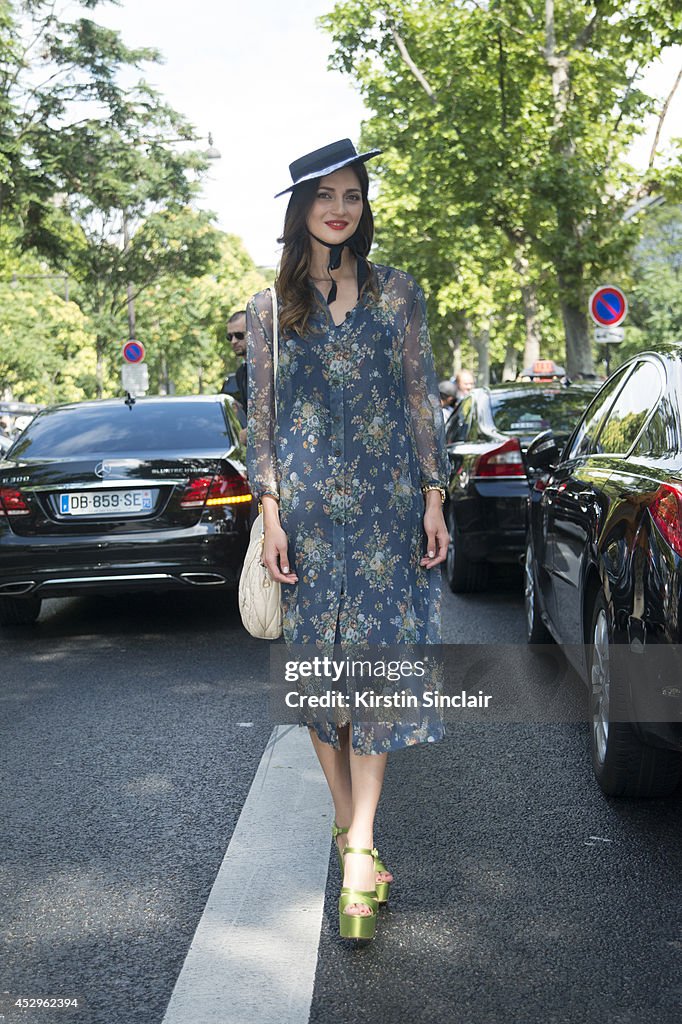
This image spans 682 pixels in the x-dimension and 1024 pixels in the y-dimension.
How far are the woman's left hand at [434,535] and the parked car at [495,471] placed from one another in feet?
17.1

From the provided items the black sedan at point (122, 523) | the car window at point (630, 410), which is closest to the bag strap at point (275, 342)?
the car window at point (630, 410)

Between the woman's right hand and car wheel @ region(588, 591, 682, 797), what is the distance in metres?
1.21

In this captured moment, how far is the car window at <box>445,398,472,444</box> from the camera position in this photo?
35.3 feet

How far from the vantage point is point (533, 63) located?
86.1 feet

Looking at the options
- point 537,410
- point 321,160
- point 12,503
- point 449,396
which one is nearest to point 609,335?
point 449,396

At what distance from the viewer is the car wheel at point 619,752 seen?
14.2 ft

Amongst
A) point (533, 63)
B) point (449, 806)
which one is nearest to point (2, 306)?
point (533, 63)

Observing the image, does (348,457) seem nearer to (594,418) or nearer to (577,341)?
(594,418)

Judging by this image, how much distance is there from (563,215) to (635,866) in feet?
69.8

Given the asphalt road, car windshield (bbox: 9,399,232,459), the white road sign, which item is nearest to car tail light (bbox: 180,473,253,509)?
car windshield (bbox: 9,399,232,459)

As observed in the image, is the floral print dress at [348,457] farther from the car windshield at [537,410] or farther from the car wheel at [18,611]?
the car windshield at [537,410]

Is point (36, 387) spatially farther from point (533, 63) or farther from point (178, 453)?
point (178, 453)

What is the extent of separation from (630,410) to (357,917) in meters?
2.50

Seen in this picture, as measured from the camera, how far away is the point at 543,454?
6434mm
